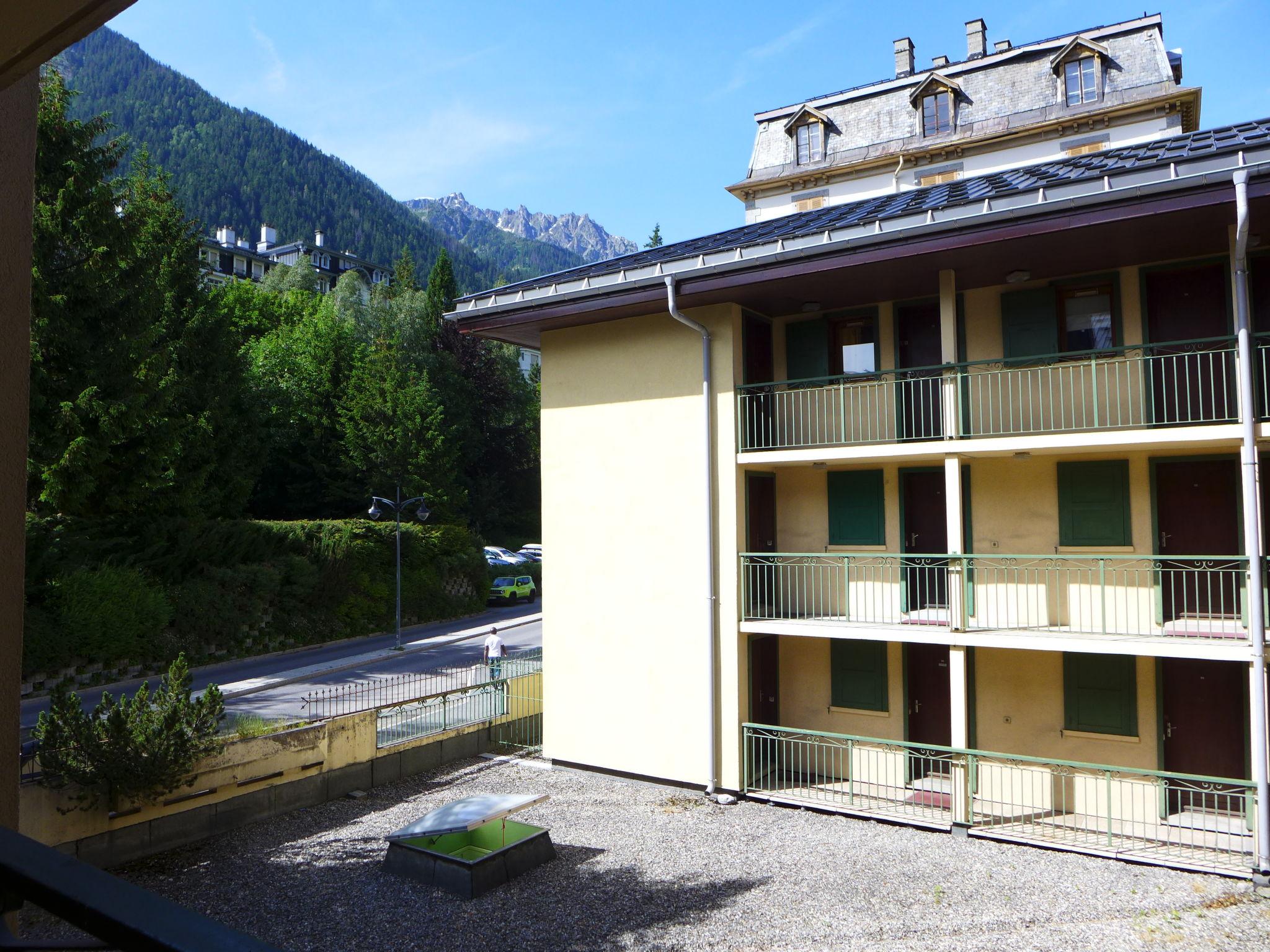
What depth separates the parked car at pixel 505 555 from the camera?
48.7 m

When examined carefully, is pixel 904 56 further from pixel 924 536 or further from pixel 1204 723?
pixel 1204 723

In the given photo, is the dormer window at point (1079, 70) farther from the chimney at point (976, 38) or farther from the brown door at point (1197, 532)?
the brown door at point (1197, 532)

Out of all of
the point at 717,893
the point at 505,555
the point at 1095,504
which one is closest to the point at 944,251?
the point at 1095,504

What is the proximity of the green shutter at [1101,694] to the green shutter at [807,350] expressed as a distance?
233 inches

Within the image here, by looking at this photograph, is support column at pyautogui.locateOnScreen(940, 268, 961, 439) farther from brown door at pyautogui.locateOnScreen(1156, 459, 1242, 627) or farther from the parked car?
the parked car

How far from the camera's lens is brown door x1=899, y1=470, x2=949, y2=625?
46.1 feet

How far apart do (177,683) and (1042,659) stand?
1230cm

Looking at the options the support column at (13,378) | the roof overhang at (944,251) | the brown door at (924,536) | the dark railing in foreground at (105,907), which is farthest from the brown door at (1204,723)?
the dark railing in foreground at (105,907)

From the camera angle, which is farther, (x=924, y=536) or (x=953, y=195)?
(x=924, y=536)

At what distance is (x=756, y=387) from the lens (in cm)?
1430

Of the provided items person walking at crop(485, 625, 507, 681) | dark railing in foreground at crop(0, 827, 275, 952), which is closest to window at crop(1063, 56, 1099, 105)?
person walking at crop(485, 625, 507, 681)

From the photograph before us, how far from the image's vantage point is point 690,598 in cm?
1450

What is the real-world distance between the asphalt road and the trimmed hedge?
1.95 ft

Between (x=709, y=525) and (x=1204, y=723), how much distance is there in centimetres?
740
